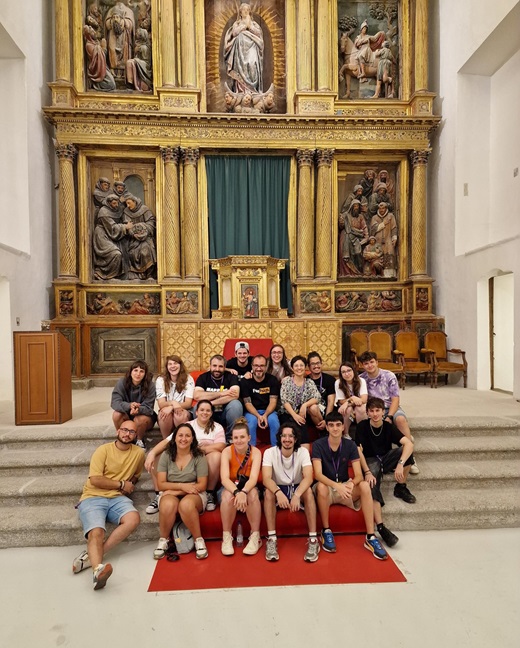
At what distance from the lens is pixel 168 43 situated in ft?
30.9

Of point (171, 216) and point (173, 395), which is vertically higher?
point (171, 216)

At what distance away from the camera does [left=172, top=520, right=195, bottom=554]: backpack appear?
12.1 ft

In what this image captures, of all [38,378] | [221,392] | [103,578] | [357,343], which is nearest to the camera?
[103,578]

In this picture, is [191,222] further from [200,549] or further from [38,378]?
[200,549]

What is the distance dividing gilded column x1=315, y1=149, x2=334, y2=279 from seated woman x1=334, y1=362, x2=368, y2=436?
516 centimetres

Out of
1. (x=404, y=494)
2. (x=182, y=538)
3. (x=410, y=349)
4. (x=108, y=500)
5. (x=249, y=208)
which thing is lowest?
(x=182, y=538)

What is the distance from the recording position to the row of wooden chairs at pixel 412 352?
8445 millimetres

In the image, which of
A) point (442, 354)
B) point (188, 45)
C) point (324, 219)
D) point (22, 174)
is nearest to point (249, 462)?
point (442, 354)

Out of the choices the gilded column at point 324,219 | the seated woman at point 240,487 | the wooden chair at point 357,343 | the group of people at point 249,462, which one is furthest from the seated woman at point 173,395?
the gilded column at point 324,219

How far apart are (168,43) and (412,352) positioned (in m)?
8.42

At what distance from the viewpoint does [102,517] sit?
3652mm

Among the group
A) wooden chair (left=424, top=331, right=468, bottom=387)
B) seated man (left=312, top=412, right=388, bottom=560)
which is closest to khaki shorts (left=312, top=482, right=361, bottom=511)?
seated man (left=312, top=412, right=388, bottom=560)

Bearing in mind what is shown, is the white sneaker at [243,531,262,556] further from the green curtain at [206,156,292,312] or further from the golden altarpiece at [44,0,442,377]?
the green curtain at [206,156,292,312]

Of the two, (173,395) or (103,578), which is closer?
(103,578)
